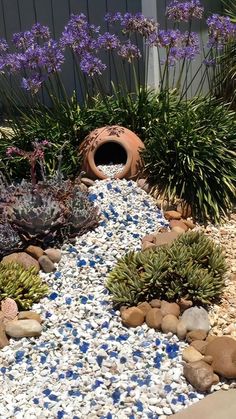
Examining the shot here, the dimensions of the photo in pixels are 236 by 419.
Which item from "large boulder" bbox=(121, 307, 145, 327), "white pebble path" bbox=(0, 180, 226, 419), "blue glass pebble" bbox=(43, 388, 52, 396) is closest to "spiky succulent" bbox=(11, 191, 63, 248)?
"white pebble path" bbox=(0, 180, 226, 419)

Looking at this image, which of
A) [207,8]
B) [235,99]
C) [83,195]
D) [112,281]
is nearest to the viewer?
[112,281]

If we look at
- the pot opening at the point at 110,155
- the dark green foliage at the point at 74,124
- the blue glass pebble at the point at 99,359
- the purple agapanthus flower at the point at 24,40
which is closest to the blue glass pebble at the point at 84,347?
the blue glass pebble at the point at 99,359

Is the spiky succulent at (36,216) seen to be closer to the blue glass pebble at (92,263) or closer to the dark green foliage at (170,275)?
the blue glass pebble at (92,263)

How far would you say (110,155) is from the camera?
6246mm

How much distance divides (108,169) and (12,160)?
0.87m

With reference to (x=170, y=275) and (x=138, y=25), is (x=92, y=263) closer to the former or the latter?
(x=170, y=275)

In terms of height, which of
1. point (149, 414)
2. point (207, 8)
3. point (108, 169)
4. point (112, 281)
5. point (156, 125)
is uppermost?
point (207, 8)

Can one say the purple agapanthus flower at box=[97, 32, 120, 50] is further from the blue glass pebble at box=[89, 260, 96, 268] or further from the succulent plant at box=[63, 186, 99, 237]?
the blue glass pebble at box=[89, 260, 96, 268]

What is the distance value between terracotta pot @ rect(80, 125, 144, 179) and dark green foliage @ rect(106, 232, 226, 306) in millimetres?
1438

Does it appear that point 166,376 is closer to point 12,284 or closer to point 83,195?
point 12,284

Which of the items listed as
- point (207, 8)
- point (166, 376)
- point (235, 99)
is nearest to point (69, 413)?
point (166, 376)

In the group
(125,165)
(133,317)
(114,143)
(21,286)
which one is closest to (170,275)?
(133,317)

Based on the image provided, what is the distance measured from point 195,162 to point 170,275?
1.53m

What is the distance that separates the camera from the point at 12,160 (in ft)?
19.6
